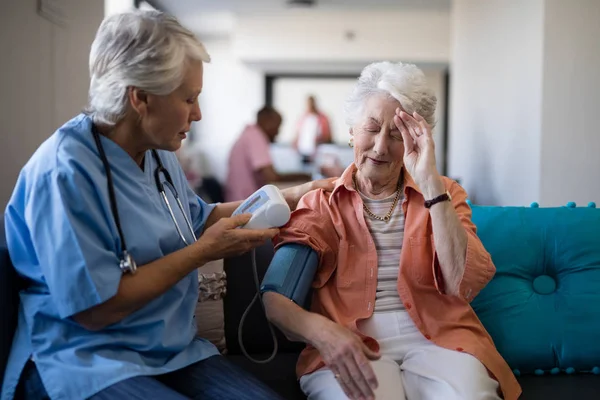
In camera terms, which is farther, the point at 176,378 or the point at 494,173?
the point at 494,173

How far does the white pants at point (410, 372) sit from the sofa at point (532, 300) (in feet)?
0.89

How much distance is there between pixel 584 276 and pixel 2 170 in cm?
197

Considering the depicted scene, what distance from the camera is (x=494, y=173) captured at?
342 centimetres

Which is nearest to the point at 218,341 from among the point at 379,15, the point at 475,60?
the point at 475,60

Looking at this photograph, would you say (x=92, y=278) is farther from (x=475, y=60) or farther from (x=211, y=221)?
(x=475, y=60)

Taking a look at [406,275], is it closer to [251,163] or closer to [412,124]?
[412,124]

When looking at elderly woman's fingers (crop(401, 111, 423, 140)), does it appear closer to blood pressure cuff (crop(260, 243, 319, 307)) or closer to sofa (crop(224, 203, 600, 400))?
blood pressure cuff (crop(260, 243, 319, 307))

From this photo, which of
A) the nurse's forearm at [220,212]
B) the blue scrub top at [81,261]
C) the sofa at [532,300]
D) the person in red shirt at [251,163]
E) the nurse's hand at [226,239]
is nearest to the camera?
the blue scrub top at [81,261]

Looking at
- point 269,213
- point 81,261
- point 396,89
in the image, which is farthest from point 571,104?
point 81,261

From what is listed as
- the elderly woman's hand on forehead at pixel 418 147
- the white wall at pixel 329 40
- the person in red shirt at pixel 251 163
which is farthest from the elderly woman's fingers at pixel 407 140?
the white wall at pixel 329 40

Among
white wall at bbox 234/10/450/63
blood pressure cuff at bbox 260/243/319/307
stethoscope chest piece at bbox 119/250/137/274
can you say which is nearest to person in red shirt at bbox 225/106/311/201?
blood pressure cuff at bbox 260/243/319/307

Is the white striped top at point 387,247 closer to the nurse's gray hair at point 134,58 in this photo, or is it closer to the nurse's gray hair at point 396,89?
the nurse's gray hair at point 396,89

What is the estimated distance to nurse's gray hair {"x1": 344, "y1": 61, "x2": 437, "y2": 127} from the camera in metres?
1.58

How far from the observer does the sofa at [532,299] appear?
175 centimetres
